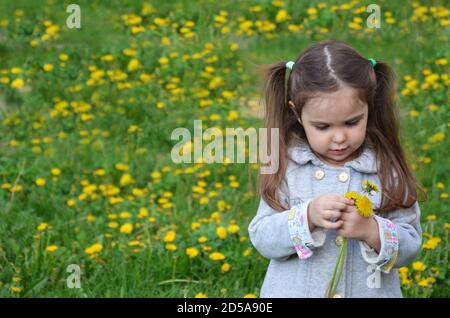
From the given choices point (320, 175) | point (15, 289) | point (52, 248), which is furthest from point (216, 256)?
point (320, 175)

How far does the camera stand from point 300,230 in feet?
7.86

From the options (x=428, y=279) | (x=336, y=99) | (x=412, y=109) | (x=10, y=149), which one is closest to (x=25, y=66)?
(x=10, y=149)

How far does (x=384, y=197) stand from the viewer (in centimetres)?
252

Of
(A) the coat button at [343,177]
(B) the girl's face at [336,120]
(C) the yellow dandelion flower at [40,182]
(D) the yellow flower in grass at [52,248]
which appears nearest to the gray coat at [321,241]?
(A) the coat button at [343,177]

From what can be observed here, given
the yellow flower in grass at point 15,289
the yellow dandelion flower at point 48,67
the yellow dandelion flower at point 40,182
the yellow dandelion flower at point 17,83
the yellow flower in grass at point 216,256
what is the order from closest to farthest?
the yellow flower in grass at point 15,289
the yellow flower in grass at point 216,256
the yellow dandelion flower at point 40,182
the yellow dandelion flower at point 17,83
the yellow dandelion flower at point 48,67

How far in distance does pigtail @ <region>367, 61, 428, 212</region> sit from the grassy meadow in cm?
58

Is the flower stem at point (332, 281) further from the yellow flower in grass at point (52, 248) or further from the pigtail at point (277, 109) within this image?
the yellow flower in grass at point (52, 248)

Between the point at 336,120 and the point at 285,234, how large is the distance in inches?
12.7

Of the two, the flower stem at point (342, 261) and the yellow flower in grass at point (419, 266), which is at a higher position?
the flower stem at point (342, 261)

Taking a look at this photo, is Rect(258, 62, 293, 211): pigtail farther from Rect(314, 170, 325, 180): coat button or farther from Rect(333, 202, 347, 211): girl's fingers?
Rect(333, 202, 347, 211): girl's fingers

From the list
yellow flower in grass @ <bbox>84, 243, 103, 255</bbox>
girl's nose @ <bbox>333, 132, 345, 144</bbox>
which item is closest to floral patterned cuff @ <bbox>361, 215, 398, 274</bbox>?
girl's nose @ <bbox>333, 132, 345, 144</bbox>

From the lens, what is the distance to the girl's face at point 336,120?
2.40 meters

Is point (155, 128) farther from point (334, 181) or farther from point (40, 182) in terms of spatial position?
point (334, 181)
